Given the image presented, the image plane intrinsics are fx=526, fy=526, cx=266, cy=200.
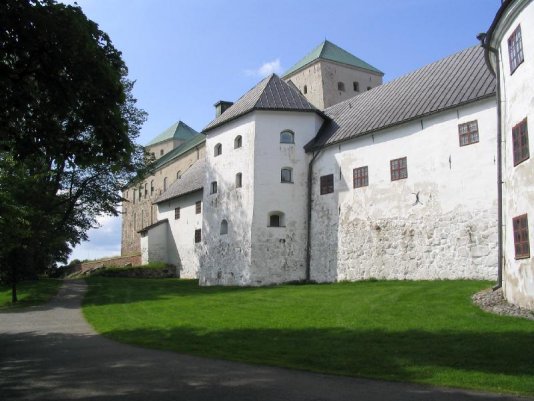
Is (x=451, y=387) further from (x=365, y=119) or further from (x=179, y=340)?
(x=365, y=119)

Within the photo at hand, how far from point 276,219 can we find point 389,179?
6805 millimetres

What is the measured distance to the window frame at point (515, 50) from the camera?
13211 millimetres

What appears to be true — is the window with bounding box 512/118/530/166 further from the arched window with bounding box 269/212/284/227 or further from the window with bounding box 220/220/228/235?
the window with bounding box 220/220/228/235

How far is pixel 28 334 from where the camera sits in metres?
12.9

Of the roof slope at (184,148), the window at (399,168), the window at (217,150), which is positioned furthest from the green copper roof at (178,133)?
the window at (399,168)

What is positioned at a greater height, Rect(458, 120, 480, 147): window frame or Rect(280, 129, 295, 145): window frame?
Rect(280, 129, 295, 145): window frame

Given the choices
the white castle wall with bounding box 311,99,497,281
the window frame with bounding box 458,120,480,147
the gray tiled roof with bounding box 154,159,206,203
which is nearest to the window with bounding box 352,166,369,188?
the white castle wall with bounding box 311,99,497,281

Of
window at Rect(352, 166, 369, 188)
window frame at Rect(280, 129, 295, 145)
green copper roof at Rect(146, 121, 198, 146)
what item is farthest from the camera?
green copper roof at Rect(146, 121, 198, 146)

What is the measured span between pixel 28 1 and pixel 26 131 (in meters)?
2.14

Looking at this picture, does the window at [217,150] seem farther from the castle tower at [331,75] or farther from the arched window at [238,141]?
the castle tower at [331,75]

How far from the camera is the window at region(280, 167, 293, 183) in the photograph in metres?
27.4

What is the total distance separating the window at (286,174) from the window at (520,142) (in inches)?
583

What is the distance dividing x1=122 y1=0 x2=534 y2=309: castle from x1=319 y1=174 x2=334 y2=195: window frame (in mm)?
60

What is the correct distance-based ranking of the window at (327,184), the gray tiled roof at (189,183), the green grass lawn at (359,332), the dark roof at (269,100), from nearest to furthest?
the green grass lawn at (359,332)
the window at (327,184)
the dark roof at (269,100)
the gray tiled roof at (189,183)
